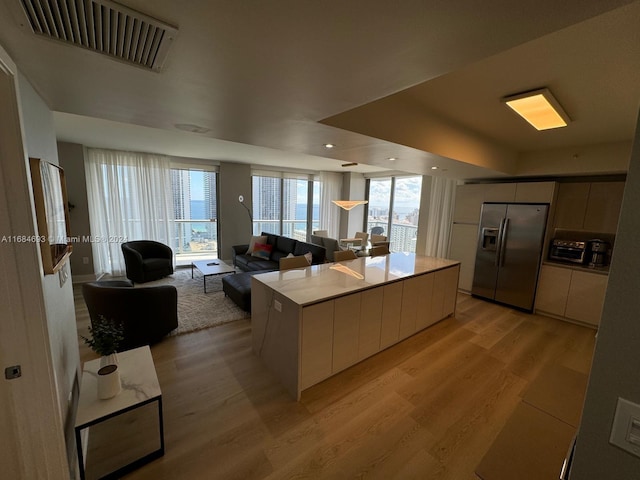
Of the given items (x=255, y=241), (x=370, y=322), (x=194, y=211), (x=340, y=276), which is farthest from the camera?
(x=194, y=211)

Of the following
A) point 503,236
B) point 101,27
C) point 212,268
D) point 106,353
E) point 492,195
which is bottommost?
point 212,268

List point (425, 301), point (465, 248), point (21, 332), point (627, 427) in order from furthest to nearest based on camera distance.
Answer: point (465, 248), point (425, 301), point (21, 332), point (627, 427)

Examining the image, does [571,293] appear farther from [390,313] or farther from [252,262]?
[252,262]

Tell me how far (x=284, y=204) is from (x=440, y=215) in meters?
4.15

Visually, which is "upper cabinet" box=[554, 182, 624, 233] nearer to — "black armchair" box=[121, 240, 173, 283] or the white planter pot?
the white planter pot

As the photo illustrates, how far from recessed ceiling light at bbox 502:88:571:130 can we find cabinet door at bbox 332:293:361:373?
207cm

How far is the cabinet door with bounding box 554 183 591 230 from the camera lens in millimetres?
3617

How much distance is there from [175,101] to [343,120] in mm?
1130

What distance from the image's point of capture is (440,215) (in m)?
5.25

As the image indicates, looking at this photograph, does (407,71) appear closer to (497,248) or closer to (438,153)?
(438,153)

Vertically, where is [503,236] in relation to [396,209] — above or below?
below

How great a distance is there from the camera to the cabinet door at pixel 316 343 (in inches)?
78.7

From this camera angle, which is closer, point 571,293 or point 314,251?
point 571,293

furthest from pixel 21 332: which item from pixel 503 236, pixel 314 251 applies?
pixel 503 236
